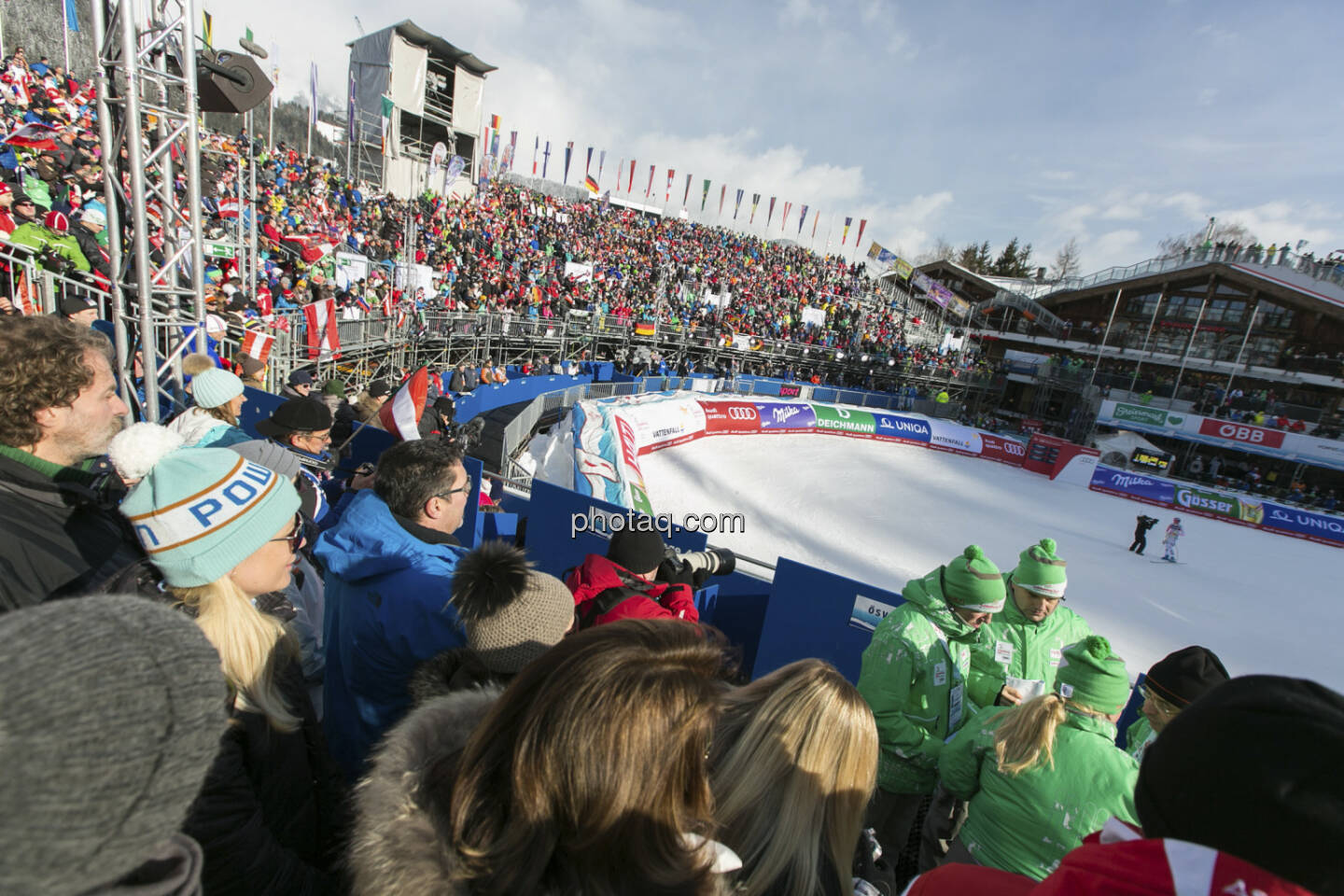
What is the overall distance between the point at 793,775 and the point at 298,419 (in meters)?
4.36

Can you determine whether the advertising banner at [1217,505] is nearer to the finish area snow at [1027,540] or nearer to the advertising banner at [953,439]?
the finish area snow at [1027,540]

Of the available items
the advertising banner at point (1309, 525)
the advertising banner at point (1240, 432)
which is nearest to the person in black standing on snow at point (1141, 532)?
the advertising banner at point (1309, 525)

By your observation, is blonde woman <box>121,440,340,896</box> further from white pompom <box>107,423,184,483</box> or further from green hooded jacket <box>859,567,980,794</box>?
green hooded jacket <box>859,567,980,794</box>

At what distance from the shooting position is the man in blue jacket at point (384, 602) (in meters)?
2.12

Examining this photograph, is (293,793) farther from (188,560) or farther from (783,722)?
(783,722)

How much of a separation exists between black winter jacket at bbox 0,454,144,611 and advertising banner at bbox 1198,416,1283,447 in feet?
120

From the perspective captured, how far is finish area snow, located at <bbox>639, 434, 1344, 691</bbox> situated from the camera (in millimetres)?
10711

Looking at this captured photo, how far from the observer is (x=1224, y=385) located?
30.8 m

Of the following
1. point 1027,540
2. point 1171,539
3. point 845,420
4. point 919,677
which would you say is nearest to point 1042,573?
point 919,677

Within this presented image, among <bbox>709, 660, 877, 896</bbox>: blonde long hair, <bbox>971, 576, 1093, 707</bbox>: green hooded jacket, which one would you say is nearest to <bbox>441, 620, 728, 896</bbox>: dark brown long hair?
<bbox>709, 660, 877, 896</bbox>: blonde long hair

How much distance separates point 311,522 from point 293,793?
272 cm

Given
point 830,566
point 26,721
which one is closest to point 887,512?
point 830,566

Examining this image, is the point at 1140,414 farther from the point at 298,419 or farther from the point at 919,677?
the point at 298,419

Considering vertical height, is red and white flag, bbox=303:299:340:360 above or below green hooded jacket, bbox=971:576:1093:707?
above
